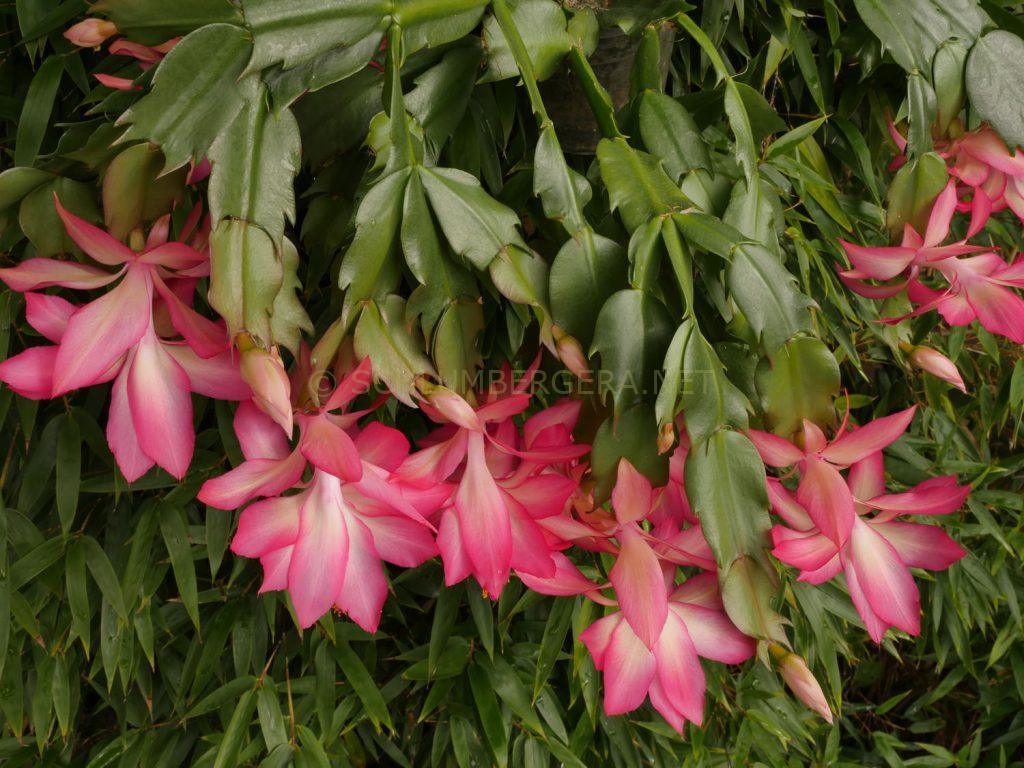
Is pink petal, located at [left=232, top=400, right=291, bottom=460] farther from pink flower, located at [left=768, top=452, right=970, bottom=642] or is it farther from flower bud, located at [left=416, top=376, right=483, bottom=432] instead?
pink flower, located at [left=768, top=452, right=970, bottom=642]

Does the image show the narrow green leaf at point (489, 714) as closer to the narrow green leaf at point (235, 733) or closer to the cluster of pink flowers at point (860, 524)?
the narrow green leaf at point (235, 733)

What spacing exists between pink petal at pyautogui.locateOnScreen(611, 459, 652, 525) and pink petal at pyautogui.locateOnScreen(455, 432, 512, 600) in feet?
0.16

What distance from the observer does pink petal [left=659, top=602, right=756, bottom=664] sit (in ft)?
1.24

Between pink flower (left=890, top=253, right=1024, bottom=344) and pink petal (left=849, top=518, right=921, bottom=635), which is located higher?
pink flower (left=890, top=253, right=1024, bottom=344)

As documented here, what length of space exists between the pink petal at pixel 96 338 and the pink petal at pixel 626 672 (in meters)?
0.25

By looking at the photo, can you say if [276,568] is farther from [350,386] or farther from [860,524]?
[860,524]

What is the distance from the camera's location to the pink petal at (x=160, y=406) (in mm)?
396

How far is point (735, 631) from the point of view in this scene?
14.9 inches

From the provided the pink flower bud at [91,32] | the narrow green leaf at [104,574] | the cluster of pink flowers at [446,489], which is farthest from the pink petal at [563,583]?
the narrow green leaf at [104,574]

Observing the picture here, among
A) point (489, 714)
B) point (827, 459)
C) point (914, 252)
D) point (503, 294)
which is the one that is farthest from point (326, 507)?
point (489, 714)

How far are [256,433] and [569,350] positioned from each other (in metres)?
0.15

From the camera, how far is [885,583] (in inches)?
15.9

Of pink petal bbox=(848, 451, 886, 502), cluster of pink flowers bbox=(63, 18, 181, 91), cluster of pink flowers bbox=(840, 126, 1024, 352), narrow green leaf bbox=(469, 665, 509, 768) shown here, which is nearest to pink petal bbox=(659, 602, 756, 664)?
pink petal bbox=(848, 451, 886, 502)

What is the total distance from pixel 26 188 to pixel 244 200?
0.45ft
